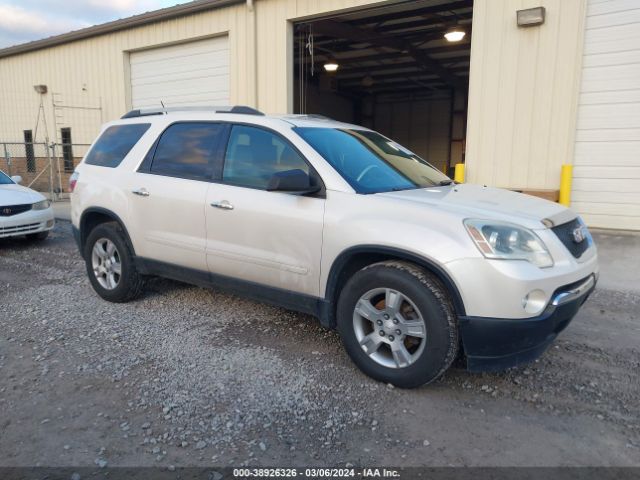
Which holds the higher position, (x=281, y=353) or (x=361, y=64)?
(x=361, y=64)

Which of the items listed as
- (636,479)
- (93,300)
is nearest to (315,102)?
(93,300)

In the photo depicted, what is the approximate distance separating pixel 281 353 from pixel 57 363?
166 cm

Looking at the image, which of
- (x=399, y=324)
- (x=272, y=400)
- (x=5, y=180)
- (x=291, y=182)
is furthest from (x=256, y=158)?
(x=5, y=180)

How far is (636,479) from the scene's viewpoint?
248 cm

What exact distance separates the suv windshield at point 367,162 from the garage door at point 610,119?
4595 millimetres

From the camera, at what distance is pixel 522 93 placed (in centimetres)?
827

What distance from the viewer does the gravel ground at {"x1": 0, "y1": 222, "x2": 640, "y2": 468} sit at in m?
2.69

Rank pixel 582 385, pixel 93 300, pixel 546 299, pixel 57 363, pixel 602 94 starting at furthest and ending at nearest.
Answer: pixel 602 94, pixel 93 300, pixel 57 363, pixel 582 385, pixel 546 299

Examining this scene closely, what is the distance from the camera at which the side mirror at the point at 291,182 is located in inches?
139

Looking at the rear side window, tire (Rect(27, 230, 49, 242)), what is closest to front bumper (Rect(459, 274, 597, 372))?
the rear side window

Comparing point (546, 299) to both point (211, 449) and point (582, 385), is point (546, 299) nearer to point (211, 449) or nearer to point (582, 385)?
point (582, 385)

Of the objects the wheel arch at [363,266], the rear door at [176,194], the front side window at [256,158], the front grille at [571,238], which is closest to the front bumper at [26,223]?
the rear door at [176,194]

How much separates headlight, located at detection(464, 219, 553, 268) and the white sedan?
747 cm

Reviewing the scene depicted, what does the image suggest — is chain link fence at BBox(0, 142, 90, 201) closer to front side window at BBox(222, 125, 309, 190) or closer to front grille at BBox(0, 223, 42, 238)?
front grille at BBox(0, 223, 42, 238)
